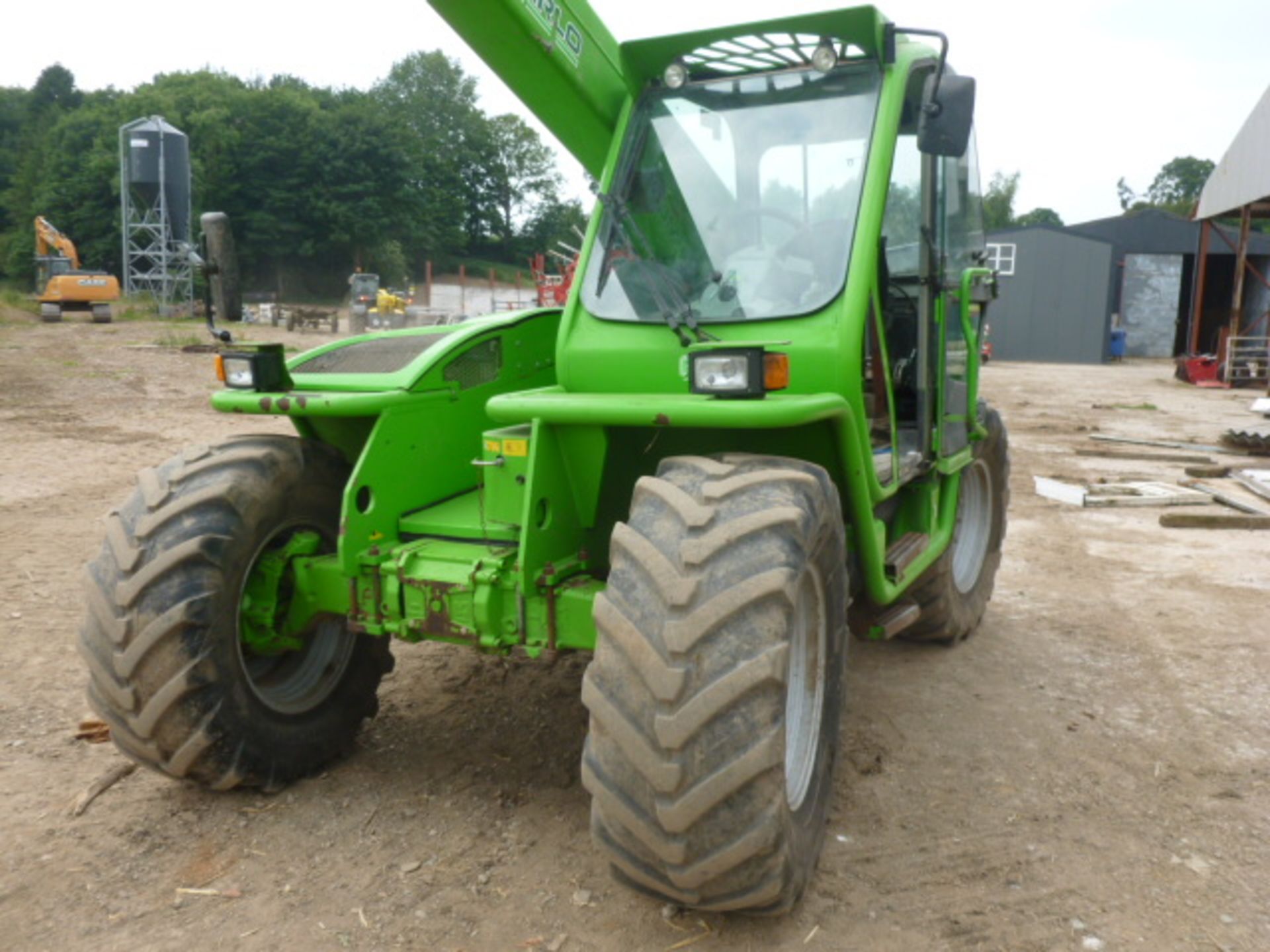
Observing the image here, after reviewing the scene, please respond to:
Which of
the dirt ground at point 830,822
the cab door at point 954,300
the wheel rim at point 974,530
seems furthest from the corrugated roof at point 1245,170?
the cab door at point 954,300

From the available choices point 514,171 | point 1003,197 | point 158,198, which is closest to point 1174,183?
point 1003,197

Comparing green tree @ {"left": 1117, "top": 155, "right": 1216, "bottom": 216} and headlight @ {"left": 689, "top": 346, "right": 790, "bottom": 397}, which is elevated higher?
green tree @ {"left": 1117, "top": 155, "right": 1216, "bottom": 216}

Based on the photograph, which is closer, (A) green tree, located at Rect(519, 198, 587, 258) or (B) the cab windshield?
(B) the cab windshield

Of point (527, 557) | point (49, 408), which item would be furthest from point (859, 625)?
point (49, 408)

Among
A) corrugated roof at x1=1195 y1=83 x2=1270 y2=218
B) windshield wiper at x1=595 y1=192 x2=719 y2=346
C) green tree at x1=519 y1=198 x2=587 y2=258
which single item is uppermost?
green tree at x1=519 y1=198 x2=587 y2=258

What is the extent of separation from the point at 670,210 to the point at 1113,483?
783cm

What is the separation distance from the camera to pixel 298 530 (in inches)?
148

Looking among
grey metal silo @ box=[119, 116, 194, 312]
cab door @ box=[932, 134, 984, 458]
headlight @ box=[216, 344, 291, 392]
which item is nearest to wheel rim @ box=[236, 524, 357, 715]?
headlight @ box=[216, 344, 291, 392]

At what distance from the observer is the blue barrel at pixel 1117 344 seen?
32.6 meters

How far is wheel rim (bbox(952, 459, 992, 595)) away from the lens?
5.72 m

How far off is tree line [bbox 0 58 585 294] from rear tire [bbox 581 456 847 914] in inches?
2032

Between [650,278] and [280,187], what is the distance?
184ft

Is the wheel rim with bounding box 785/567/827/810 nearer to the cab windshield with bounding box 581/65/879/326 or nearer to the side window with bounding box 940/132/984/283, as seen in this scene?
the cab windshield with bounding box 581/65/879/326

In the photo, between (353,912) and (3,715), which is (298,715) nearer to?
(353,912)
